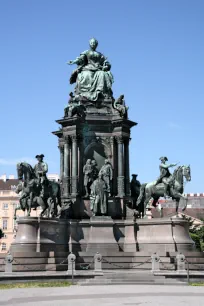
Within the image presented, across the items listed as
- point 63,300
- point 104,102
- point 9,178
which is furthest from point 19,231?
point 9,178

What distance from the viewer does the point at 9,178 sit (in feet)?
325

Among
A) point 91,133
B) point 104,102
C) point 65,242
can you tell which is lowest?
point 65,242

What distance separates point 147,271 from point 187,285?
13.7 feet

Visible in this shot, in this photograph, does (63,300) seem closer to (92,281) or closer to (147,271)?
(92,281)

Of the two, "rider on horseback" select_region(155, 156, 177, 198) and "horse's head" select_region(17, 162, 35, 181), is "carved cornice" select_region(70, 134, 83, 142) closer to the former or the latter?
"horse's head" select_region(17, 162, 35, 181)

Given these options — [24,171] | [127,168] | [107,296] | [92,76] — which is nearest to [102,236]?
[127,168]

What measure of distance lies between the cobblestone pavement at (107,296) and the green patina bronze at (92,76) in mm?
15243

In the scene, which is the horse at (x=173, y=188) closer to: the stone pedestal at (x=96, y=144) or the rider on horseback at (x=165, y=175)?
the rider on horseback at (x=165, y=175)

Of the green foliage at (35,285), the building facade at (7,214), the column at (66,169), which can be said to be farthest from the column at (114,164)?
the building facade at (7,214)

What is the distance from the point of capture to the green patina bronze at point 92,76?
32562mm

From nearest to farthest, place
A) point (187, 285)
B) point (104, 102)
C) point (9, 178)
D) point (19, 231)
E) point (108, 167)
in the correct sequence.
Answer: point (187, 285), point (19, 231), point (108, 167), point (104, 102), point (9, 178)

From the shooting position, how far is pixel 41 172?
28.8 meters

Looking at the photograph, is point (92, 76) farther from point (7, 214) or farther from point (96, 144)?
point (7, 214)

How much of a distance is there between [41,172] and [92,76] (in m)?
7.95
